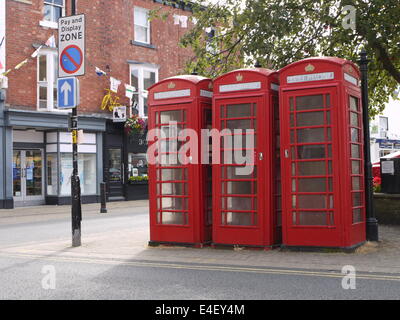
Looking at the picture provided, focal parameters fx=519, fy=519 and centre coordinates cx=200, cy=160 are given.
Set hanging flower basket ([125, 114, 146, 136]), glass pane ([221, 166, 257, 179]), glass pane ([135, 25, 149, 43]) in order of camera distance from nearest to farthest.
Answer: glass pane ([221, 166, 257, 179]) < hanging flower basket ([125, 114, 146, 136]) < glass pane ([135, 25, 149, 43])

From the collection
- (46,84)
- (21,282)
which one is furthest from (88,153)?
(21,282)

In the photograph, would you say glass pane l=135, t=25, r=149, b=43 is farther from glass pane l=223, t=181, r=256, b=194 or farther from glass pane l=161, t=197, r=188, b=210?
glass pane l=223, t=181, r=256, b=194

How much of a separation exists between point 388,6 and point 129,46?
1655 centimetres

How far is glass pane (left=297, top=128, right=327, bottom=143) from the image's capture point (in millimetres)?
8156

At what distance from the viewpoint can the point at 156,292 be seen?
5754 mm

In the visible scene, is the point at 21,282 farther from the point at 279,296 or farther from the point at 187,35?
the point at 187,35

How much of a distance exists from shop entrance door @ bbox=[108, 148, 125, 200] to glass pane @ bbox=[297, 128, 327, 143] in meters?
17.7

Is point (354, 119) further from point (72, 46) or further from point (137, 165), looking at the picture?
point (137, 165)

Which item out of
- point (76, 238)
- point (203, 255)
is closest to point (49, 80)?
point (76, 238)

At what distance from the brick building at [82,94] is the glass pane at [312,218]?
15.4m

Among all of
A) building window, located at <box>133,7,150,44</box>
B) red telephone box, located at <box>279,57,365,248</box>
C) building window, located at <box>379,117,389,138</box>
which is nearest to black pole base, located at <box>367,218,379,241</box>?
red telephone box, located at <box>279,57,365,248</box>

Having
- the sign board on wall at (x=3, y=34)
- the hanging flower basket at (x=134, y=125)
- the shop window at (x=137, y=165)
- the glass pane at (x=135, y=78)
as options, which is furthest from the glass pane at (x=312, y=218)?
the glass pane at (x=135, y=78)

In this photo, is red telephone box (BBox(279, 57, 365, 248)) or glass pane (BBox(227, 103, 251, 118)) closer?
red telephone box (BBox(279, 57, 365, 248))

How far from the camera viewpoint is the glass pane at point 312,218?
26.7 ft
